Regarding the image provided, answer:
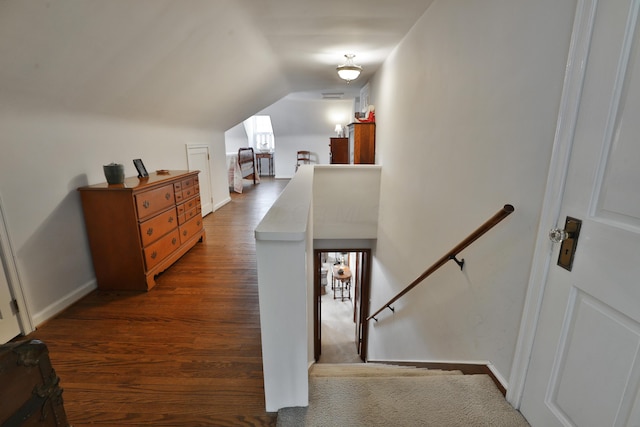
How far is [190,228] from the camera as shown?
11.7 feet

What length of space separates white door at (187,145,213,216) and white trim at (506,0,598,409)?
464 centimetres

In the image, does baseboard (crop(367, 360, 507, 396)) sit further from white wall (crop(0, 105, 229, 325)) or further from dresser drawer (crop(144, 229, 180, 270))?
white wall (crop(0, 105, 229, 325))

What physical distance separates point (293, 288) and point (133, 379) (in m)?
1.23

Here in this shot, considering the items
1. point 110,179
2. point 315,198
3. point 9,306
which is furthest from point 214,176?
point 9,306

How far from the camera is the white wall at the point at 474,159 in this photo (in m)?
1.24

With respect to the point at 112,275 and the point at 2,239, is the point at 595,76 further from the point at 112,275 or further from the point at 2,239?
the point at 112,275

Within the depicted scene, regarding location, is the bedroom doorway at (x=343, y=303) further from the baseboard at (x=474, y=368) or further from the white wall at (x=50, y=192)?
the white wall at (x=50, y=192)

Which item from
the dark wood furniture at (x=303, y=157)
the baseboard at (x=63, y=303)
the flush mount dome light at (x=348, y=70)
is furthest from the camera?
the dark wood furniture at (x=303, y=157)

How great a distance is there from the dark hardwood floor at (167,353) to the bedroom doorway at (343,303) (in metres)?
1.98

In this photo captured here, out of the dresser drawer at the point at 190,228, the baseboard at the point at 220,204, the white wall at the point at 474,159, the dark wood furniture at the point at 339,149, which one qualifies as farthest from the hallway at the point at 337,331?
the dark wood furniture at the point at 339,149

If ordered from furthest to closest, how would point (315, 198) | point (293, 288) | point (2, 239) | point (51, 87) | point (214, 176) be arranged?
point (214, 176) → point (315, 198) → point (51, 87) → point (2, 239) → point (293, 288)

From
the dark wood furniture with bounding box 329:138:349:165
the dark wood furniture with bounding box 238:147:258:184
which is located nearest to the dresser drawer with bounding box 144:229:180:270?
the dark wood furniture with bounding box 329:138:349:165

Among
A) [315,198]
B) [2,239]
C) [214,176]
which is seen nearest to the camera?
[2,239]

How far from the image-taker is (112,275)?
260 centimetres
